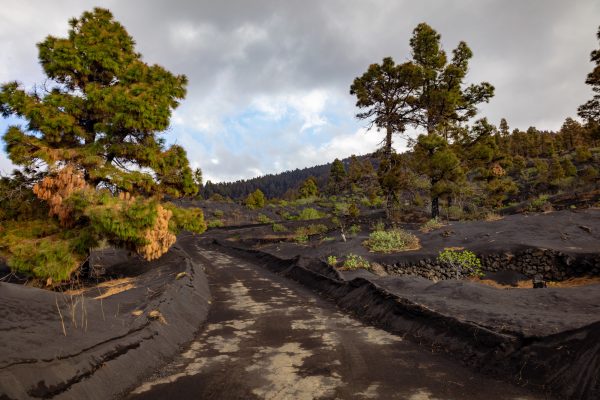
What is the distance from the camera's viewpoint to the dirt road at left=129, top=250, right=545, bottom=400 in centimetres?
384

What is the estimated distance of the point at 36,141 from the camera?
10148 millimetres

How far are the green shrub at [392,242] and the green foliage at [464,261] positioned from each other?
2.15 meters

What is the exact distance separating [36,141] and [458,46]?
2704 cm

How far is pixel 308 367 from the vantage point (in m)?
4.61

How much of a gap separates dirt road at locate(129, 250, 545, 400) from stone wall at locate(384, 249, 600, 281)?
669 cm

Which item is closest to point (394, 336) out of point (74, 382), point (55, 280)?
point (74, 382)

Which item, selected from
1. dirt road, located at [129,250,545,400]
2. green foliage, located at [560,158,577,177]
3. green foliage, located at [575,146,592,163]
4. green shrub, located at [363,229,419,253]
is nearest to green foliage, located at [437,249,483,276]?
green shrub, located at [363,229,419,253]

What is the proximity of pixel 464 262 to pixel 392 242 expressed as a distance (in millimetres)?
3534

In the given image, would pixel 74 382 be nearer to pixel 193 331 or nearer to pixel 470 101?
pixel 193 331

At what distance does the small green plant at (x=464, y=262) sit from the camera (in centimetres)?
1263

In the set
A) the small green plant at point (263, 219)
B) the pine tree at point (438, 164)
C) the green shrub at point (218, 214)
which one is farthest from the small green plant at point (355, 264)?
the green shrub at point (218, 214)

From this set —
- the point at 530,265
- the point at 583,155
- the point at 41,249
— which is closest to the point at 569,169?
the point at 583,155

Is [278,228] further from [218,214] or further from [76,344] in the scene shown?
[76,344]

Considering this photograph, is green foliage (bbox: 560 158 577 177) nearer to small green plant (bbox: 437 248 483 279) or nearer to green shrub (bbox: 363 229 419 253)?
green shrub (bbox: 363 229 419 253)
